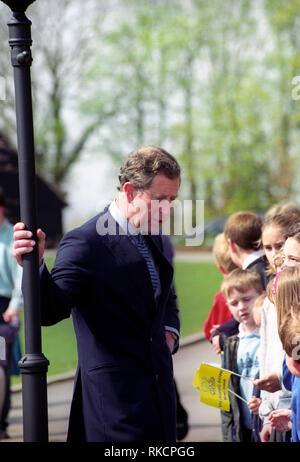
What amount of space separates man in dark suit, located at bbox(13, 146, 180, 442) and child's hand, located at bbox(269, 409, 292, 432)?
59 centimetres

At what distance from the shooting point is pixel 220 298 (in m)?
6.20

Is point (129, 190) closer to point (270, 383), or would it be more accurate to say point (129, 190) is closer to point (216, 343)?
point (270, 383)

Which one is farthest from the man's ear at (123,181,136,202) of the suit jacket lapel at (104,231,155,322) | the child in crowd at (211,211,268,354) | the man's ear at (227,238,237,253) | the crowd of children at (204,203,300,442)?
the man's ear at (227,238,237,253)

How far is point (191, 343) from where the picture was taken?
1213cm

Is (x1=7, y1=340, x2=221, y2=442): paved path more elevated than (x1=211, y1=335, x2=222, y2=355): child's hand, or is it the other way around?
(x1=211, y1=335, x2=222, y2=355): child's hand

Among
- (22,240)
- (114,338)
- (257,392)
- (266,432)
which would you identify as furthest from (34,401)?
(257,392)

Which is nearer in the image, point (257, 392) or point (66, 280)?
point (66, 280)

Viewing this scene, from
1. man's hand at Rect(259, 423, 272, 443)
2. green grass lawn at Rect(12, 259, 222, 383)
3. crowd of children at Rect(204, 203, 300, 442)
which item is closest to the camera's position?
crowd of children at Rect(204, 203, 300, 442)

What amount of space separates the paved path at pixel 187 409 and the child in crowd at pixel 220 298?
1032 millimetres

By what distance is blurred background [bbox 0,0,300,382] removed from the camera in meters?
43.0

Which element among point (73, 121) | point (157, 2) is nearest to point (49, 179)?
point (73, 121)

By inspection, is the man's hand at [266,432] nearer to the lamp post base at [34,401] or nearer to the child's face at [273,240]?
the child's face at [273,240]

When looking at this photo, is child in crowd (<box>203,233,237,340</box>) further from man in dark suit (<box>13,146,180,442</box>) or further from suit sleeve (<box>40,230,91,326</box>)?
suit sleeve (<box>40,230,91,326</box>)

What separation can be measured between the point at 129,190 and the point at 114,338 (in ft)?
2.06
